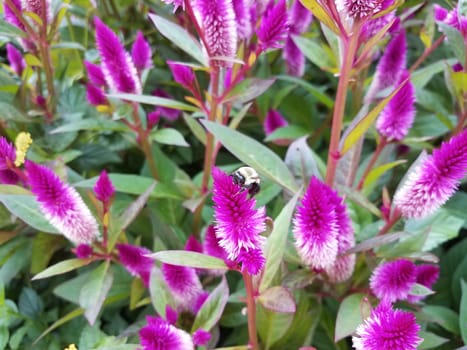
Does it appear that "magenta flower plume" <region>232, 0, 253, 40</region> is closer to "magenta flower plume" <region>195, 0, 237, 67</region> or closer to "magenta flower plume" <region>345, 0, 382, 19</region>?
"magenta flower plume" <region>195, 0, 237, 67</region>

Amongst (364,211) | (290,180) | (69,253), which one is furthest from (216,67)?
(69,253)

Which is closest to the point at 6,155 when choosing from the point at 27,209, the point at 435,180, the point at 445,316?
the point at 27,209

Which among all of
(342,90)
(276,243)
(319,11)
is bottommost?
(276,243)

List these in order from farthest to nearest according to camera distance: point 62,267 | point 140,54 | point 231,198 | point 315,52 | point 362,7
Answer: point 315,52 < point 140,54 < point 62,267 < point 362,7 < point 231,198

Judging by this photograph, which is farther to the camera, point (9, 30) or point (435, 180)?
point (9, 30)

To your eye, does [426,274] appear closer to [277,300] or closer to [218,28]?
[277,300]

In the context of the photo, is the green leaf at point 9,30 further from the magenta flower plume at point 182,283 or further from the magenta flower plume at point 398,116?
the magenta flower plume at point 398,116

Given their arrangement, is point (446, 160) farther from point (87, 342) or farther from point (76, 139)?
point (76, 139)
